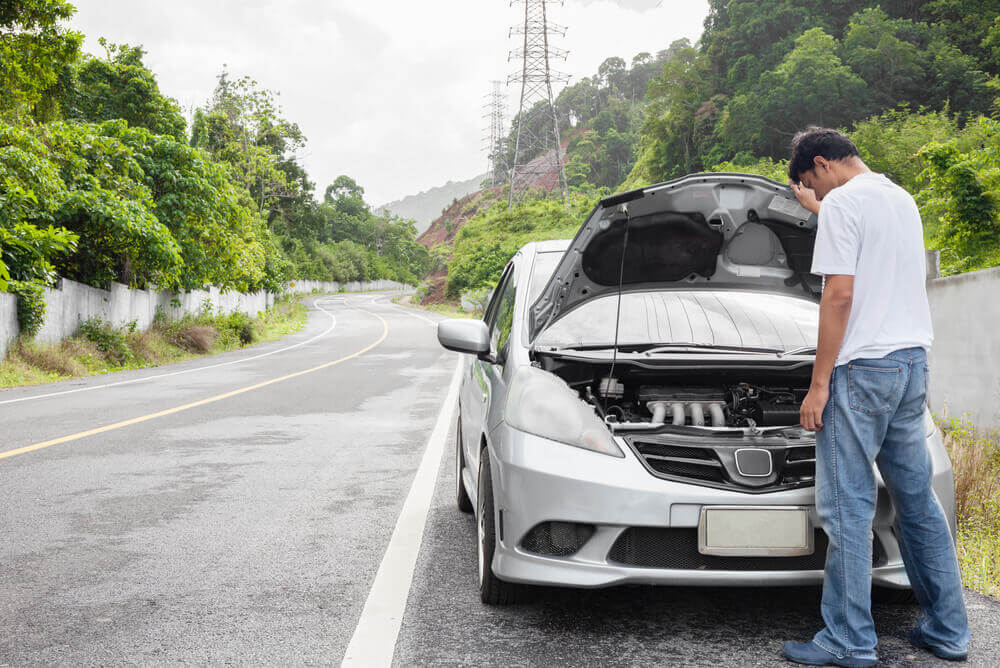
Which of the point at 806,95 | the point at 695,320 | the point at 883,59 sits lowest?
the point at 695,320

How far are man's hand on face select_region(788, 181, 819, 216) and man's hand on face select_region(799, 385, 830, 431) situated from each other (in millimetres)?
780

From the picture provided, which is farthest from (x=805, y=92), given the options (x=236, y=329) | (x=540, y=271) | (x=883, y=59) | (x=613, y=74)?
(x=613, y=74)

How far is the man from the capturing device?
2.67 metres

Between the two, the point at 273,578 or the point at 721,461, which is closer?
the point at 721,461

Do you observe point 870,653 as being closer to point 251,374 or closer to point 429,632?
point 429,632

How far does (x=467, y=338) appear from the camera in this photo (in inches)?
161

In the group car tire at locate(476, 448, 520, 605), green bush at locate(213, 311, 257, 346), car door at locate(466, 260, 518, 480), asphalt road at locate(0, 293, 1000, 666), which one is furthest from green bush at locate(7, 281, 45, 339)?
car tire at locate(476, 448, 520, 605)

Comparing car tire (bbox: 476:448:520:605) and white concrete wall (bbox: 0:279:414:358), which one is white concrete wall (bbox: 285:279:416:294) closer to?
white concrete wall (bbox: 0:279:414:358)

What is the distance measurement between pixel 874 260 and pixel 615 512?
3.94 feet

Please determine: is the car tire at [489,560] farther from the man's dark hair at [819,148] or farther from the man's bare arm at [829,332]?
the man's dark hair at [819,148]

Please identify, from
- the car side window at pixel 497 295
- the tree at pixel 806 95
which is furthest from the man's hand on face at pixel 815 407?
the tree at pixel 806 95

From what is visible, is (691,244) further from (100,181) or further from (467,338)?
(100,181)

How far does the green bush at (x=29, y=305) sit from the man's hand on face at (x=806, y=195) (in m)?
16.2

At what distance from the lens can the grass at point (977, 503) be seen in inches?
151
